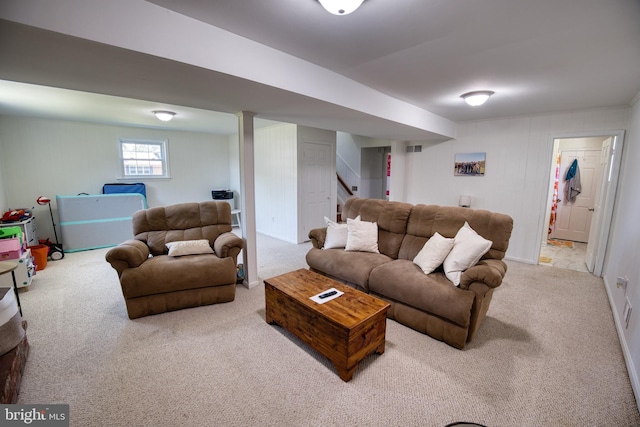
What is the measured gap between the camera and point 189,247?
3.05 metres

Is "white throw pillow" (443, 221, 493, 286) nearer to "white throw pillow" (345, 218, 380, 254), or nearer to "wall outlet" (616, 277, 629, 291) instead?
"white throw pillow" (345, 218, 380, 254)

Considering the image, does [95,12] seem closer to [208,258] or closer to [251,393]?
[208,258]

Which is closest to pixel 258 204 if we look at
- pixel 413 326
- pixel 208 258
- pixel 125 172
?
pixel 125 172

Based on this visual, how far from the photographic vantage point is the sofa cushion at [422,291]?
2152 mm

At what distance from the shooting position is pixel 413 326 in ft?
8.06

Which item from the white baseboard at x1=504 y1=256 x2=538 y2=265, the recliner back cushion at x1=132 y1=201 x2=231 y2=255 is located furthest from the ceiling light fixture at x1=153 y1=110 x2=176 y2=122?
the white baseboard at x1=504 y1=256 x2=538 y2=265

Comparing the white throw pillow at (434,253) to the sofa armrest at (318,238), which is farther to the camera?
the sofa armrest at (318,238)

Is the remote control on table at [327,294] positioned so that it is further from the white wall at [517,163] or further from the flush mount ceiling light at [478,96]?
the white wall at [517,163]

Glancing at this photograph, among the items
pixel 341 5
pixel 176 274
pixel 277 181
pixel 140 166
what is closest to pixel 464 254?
pixel 341 5

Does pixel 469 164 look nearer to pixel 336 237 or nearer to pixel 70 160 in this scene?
pixel 336 237

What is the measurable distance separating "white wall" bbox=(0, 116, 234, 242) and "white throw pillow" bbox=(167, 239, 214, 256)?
11.9 ft

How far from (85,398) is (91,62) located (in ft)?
6.86

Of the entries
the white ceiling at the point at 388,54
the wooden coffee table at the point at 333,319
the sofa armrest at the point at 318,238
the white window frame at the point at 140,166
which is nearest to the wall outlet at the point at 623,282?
the white ceiling at the point at 388,54

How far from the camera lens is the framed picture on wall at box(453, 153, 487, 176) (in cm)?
466
